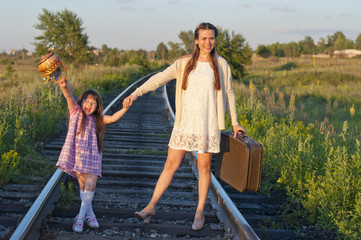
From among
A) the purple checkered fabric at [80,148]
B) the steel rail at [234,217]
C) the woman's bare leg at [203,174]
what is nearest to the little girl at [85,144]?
the purple checkered fabric at [80,148]

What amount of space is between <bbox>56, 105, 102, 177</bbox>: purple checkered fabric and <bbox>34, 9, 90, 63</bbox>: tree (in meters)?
45.0

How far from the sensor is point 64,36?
166ft

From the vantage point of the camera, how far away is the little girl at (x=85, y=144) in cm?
360

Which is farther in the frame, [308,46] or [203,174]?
[308,46]

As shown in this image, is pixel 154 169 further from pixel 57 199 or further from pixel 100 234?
pixel 100 234

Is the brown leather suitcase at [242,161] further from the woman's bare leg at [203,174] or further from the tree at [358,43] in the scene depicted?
the tree at [358,43]

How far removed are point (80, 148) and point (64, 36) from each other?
50.1 m

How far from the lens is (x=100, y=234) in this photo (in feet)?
11.5

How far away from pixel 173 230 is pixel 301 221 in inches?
53.5

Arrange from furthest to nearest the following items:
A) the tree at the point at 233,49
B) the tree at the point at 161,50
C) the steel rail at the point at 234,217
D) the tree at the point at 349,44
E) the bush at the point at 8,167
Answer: the tree at the point at 349,44
the tree at the point at 161,50
the tree at the point at 233,49
the bush at the point at 8,167
the steel rail at the point at 234,217

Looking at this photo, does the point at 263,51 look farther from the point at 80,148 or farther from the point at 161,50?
the point at 80,148

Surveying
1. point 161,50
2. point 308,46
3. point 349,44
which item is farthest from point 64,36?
point 349,44

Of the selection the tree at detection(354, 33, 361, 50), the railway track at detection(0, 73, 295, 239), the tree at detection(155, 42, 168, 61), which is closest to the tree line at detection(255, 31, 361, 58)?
the tree at detection(354, 33, 361, 50)

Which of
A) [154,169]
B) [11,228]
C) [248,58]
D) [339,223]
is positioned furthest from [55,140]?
[248,58]
